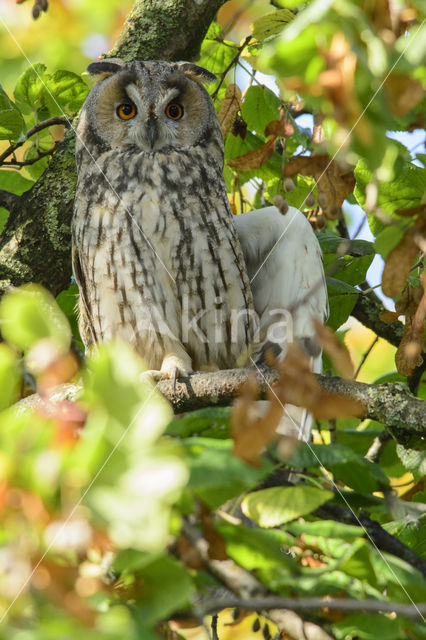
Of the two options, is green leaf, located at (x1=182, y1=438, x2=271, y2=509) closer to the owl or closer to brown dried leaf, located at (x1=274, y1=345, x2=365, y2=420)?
brown dried leaf, located at (x1=274, y1=345, x2=365, y2=420)

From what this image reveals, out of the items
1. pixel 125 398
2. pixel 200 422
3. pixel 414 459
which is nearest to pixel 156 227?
pixel 414 459

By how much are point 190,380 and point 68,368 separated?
89 cm

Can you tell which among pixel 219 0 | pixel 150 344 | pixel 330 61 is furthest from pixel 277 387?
pixel 219 0

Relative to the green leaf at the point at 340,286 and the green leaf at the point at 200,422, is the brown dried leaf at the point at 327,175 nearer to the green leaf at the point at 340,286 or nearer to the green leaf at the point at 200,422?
the green leaf at the point at 200,422

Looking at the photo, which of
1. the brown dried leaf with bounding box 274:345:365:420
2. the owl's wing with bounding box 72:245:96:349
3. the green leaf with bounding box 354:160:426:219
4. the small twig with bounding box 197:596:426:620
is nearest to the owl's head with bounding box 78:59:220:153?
the owl's wing with bounding box 72:245:96:349

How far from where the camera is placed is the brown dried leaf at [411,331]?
141 centimetres

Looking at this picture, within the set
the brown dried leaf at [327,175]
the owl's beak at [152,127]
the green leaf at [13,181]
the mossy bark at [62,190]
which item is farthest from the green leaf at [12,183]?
the brown dried leaf at [327,175]

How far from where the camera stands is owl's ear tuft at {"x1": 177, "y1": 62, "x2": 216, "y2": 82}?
2457 millimetres

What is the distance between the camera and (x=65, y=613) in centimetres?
64

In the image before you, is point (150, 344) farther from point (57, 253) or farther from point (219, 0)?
point (219, 0)

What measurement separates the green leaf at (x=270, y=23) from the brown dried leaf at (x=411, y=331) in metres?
0.93

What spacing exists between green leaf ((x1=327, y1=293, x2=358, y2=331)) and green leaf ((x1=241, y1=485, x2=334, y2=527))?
51.5 inches

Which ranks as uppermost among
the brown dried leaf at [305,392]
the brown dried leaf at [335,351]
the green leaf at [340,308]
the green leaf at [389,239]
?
the green leaf at [389,239]

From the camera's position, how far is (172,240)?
→ 2.23 meters
